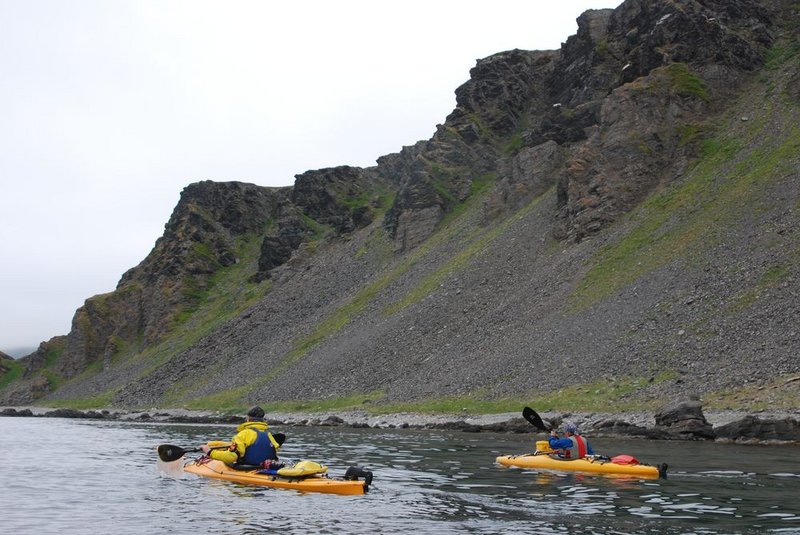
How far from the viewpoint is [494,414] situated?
49.2 m

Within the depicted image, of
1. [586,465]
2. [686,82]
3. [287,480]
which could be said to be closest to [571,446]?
[586,465]

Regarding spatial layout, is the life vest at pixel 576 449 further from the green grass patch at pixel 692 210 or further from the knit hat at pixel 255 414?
the green grass patch at pixel 692 210

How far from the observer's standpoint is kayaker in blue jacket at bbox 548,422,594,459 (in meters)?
28.2

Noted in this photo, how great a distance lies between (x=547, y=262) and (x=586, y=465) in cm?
4973

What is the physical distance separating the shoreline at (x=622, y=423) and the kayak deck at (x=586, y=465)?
11.0m

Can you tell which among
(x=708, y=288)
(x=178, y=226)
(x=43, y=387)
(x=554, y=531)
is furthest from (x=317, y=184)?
(x=554, y=531)

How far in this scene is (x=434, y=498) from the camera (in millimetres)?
21375

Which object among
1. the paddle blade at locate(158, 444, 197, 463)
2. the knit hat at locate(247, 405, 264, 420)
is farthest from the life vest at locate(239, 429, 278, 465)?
the paddle blade at locate(158, 444, 197, 463)

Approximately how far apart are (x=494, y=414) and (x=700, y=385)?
42.3 feet

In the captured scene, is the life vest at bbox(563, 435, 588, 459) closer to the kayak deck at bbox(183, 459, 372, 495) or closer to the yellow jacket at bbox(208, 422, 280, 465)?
the kayak deck at bbox(183, 459, 372, 495)

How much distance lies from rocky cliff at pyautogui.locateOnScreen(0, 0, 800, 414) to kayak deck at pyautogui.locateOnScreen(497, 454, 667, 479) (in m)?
14.4

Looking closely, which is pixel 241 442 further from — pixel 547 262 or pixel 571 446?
pixel 547 262

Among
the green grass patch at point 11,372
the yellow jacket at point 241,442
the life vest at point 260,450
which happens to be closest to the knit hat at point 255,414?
the yellow jacket at point 241,442

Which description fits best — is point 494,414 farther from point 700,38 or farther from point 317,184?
point 317,184
